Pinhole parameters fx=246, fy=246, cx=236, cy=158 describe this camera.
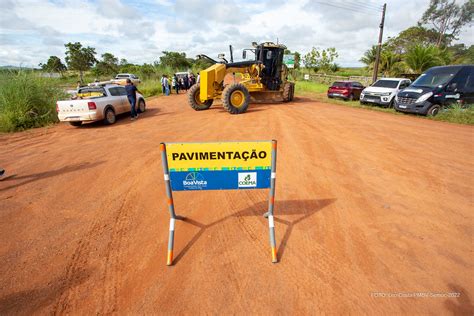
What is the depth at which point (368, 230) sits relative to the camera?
10.7 ft

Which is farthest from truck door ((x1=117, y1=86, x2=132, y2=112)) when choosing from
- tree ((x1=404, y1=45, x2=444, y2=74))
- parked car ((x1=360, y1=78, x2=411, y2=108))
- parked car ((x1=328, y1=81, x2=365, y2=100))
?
tree ((x1=404, y1=45, x2=444, y2=74))

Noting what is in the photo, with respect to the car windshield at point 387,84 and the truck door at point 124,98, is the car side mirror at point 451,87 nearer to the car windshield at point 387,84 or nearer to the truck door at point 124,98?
the car windshield at point 387,84

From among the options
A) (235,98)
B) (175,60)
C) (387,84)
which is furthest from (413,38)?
(235,98)

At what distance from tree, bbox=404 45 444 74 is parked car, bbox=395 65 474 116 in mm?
13774

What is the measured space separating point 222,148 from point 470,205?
4.06m

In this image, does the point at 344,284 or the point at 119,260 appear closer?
the point at 344,284

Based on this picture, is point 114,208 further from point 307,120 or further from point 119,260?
point 307,120

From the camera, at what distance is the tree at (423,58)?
21.5 m

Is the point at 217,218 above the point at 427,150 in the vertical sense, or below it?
below

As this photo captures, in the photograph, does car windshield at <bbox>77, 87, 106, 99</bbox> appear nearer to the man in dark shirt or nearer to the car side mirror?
the man in dark shirt

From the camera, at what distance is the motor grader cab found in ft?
35.1

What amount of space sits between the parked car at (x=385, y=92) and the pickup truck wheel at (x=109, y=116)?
13303 millimetres

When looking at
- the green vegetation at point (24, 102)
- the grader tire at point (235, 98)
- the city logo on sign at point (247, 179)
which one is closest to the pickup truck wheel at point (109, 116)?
the green vegetation at point (24, 102)

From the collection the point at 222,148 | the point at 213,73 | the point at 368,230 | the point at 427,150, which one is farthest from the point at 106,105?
the point at 427,150
